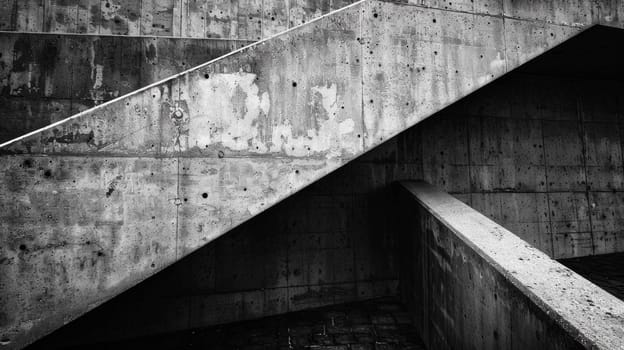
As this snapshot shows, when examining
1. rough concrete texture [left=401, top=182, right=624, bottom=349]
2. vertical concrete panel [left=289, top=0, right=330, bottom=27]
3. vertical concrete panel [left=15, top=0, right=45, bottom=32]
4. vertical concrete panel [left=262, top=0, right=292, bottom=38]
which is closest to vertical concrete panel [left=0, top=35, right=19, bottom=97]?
vertical concrete panel [left=15, top=0, right=45, bottom=32]

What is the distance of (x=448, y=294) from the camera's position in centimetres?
356

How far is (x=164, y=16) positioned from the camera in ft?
18.4

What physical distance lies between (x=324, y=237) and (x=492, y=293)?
3.36 meters

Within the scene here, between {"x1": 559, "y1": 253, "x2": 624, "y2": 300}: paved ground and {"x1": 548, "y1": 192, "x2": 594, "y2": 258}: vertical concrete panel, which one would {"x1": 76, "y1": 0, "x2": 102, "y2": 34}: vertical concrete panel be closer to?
{"x1": 559, "y1": 253, "x2": 624, "y2": 300}: paved ground

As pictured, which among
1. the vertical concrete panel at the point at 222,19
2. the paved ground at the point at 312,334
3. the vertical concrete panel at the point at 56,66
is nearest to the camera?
A: the paved ground at the point at 312,334

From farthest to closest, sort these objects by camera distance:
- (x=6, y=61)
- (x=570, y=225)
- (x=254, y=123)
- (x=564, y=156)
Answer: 1. (x=564, y=156)
2. (x=570, y=225)
3. (x=6, y=61)
4. (x=254, y=123)

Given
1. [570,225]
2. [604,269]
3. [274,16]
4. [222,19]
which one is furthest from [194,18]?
[604,269]

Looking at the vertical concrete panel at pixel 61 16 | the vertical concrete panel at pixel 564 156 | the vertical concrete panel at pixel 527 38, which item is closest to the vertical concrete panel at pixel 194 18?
the vertical concrete panel at pixel 61 16

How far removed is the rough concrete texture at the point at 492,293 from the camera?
6.76ft

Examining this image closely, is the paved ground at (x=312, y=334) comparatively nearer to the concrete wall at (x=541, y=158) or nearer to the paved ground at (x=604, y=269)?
the concrete wall at (x=541, y=158)

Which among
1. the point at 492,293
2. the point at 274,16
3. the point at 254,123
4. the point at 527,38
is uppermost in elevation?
the point at 274,16

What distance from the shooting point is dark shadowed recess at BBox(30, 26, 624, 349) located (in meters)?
4.93

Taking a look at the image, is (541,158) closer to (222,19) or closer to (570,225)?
(570,225)

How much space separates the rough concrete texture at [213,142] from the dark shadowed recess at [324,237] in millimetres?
1693
